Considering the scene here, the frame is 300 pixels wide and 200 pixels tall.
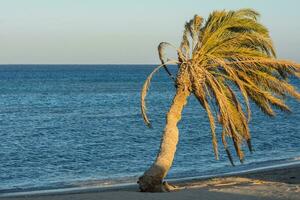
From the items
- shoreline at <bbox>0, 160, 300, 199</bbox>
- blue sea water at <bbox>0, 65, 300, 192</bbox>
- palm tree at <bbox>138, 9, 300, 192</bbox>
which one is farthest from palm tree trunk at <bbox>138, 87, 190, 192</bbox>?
blue sea water at <bbox>0, 65, 300, 192</bbox>

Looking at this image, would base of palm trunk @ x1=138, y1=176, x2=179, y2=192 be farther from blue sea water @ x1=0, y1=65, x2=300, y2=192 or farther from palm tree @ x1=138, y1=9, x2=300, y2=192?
blue sea water @ x1=0, y1=65, x2=300, y2=192

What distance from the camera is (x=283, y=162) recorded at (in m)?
29.8

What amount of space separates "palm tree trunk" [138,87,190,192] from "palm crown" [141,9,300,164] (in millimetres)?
580

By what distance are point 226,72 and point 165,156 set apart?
138 inches

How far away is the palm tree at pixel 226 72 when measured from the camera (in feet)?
60.0

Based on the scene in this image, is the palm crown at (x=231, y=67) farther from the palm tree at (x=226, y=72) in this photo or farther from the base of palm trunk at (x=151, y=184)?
the base of palm trunk at (x=151, y=184)

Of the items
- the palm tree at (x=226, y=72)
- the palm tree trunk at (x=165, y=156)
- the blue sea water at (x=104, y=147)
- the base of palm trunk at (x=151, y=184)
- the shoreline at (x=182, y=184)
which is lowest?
the blue sea water at (x=104, y=147)

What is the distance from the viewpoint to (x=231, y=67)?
61.3 feet

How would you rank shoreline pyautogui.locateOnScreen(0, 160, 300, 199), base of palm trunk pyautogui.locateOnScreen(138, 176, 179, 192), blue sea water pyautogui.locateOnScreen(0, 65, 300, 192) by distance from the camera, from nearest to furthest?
base of palm trunk pyautogui.locateOnScreen(138, 176, 179, 192), shoreline pyautogui.locateOnScreen(0, 160, 300, 199), blue sea water pyautogui.locateOnScreen(0, 65, 300, 192)

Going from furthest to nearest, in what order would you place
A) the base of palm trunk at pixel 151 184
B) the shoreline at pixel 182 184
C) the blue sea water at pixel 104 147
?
the blue sea water at pixel 104 147 < the shoreline at pixel 182 184 < the base of palm trunk at pixel 151 184

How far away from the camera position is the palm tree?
18.3m

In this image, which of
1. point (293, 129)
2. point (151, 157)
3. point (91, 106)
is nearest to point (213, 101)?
point (151, 157)

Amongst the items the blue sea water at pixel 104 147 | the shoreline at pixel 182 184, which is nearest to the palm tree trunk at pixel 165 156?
the shoreline at pixel 182 184

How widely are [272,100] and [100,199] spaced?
6590 millimetres
